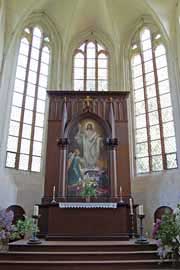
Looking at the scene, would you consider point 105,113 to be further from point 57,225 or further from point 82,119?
point 57,225

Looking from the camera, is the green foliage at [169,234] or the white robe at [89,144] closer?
the green foliage at [169,234]

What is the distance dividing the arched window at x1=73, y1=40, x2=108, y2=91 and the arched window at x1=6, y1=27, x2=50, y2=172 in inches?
66.0

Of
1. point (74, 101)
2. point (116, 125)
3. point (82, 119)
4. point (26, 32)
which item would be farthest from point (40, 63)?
point (116, 125)

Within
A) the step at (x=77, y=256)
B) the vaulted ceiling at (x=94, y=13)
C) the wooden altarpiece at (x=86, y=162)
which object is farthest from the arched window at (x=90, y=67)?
the step at (x=77, y=256)

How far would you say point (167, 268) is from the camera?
5863 mm

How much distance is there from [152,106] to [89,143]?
384 cm

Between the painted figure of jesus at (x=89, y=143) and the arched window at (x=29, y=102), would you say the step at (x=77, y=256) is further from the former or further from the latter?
the arched window at (x=29, y=102)

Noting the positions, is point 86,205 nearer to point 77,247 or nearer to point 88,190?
point 88,190

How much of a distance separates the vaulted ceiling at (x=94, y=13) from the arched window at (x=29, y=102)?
3.62 feet

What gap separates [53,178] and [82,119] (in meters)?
2.82

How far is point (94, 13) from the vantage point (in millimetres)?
14867

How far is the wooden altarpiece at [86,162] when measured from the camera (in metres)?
9.09

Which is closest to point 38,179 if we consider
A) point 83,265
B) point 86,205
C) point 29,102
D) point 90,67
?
point 86,205

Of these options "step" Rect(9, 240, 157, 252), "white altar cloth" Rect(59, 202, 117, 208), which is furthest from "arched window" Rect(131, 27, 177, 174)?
"step" Rect(9, 240, 157, 252)
